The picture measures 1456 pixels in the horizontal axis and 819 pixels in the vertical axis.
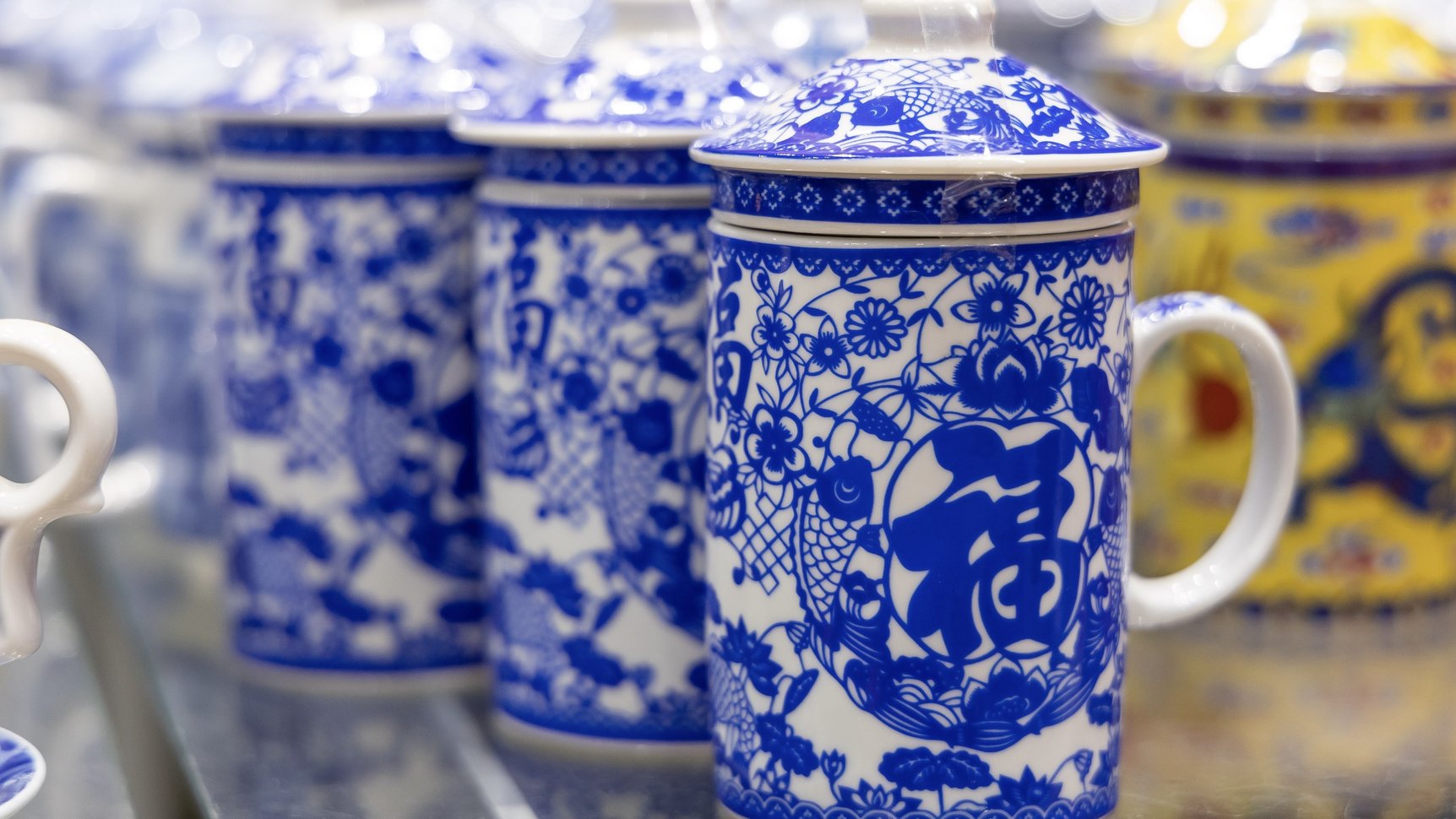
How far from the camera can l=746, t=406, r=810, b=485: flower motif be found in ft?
1.82

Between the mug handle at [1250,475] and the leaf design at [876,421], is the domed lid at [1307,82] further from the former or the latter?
the leaf design at [876,421]

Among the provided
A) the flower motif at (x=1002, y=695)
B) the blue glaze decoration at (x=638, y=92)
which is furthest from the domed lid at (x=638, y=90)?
the flower motif at (x=1002, y=695)

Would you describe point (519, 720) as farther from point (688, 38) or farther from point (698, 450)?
point (688, 38)

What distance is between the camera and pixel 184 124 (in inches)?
35.6

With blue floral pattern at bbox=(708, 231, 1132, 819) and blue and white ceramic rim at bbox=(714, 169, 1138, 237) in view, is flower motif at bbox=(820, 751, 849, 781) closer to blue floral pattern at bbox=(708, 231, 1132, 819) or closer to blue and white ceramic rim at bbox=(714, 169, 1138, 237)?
blue floral pattern at bbox=(708, 231, 1132, 819)

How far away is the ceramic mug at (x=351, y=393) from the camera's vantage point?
72cm

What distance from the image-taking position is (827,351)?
54 cm

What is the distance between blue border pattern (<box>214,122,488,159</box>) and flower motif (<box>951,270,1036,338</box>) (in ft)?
0.85

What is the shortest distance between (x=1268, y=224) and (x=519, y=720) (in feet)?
1.26

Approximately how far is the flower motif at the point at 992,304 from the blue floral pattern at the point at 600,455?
0.13m

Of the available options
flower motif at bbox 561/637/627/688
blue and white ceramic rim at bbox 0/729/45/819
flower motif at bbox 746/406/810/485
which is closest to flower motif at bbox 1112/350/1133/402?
flower motif at bbox 746/406/810/485

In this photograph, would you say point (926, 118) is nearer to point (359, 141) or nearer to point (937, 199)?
point (937, 199)

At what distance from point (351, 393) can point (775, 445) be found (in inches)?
9.5

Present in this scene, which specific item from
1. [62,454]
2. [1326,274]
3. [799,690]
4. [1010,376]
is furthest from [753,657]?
[1326,274]
